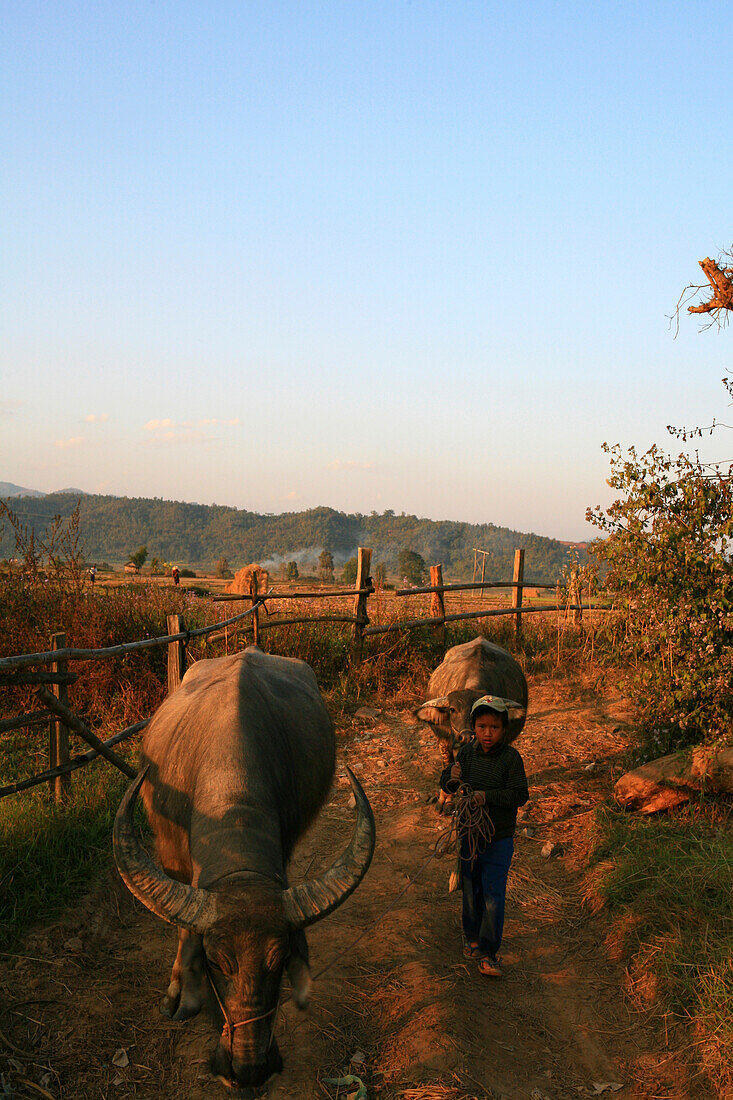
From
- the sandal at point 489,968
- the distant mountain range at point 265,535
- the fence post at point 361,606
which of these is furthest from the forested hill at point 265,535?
the sandal at point 489,968

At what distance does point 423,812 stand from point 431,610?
17.0 ft

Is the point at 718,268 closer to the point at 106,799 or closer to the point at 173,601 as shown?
the point at 106,799

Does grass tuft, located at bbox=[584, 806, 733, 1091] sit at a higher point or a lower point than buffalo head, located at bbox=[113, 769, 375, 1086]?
lower

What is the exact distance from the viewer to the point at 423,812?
7039 mm

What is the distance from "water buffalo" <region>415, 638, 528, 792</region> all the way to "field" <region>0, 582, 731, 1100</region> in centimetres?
84

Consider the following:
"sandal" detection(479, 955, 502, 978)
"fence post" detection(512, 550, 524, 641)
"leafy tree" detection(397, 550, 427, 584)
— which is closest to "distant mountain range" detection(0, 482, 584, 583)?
"leafy tree" detection(397, 550, 427, 584)

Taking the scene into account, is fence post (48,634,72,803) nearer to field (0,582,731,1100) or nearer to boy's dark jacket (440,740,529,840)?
field (0,582,731,1100)

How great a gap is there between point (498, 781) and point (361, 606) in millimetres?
6324

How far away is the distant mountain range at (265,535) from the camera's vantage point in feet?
364

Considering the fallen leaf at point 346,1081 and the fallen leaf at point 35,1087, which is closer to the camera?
the fallen leaf at point 35,1087

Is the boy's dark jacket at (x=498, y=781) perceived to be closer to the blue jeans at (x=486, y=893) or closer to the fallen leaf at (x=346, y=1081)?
the blue jeans at (x=486, y=893)

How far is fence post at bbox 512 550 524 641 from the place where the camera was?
1297 centimetres

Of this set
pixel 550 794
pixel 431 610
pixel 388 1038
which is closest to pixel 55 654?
pixel 388 1038

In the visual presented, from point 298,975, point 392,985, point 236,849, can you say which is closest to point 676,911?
point 392,985
